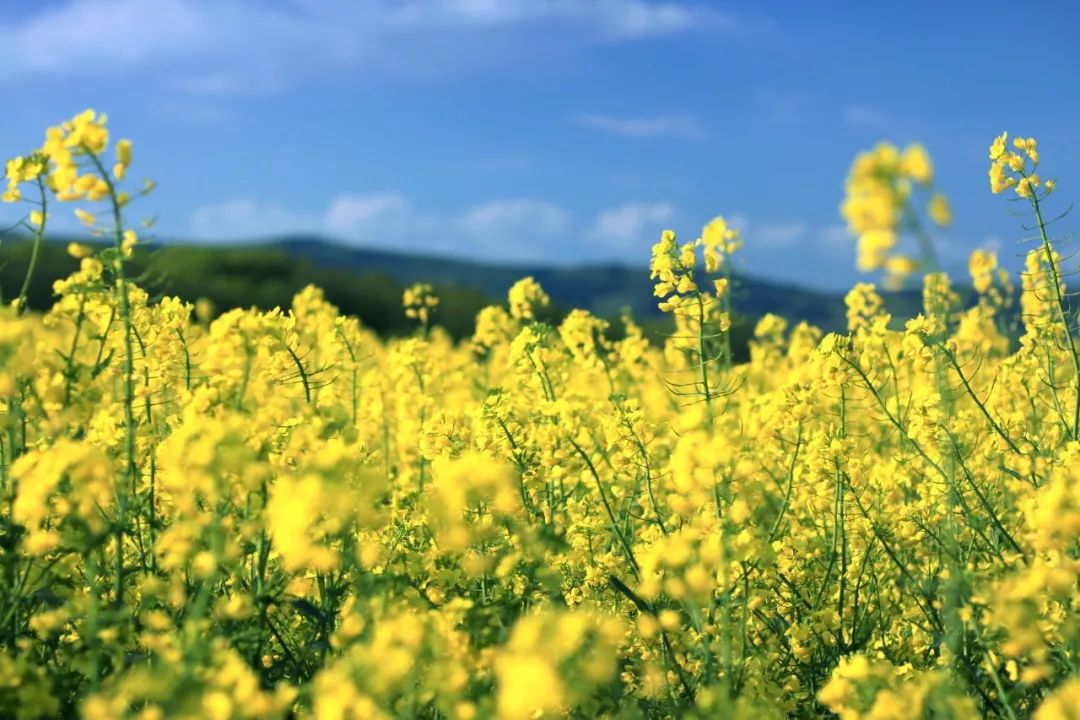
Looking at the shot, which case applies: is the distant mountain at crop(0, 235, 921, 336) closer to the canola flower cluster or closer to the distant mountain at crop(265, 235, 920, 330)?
the canola flower cluster

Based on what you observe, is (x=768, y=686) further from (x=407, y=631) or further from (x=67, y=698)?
(x=67, y=698)

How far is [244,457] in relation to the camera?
8.57ft

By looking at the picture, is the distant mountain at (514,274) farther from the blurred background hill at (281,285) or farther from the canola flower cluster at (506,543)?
the canola flower cluster at (506,543)

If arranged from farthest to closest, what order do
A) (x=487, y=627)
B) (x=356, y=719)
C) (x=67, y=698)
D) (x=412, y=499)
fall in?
(x=412, y=499), (x=67, y=698), (x=487, y=627), (x=356, y=719)

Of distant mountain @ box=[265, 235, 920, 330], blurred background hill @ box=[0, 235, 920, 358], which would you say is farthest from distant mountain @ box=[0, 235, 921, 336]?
Result: distant mountain @ box=[265, 235, 920, 330]

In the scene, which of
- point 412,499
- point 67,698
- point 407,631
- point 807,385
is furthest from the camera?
point 807,385

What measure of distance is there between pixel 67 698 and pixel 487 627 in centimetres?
142

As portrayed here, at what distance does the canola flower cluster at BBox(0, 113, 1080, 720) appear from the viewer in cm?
258

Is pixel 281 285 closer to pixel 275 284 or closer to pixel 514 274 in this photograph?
pixel 275 284

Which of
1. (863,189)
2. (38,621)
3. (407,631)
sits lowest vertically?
(38,621)

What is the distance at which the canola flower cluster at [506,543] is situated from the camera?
2.58 meters

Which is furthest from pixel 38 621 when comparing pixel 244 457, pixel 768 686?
pixel 768 686

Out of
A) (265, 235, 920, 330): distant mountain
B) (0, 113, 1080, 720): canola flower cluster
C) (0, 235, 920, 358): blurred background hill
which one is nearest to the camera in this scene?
(0, 113, 1080, 720): canola flower cluster

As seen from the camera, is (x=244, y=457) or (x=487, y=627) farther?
(x=487, y=627)
